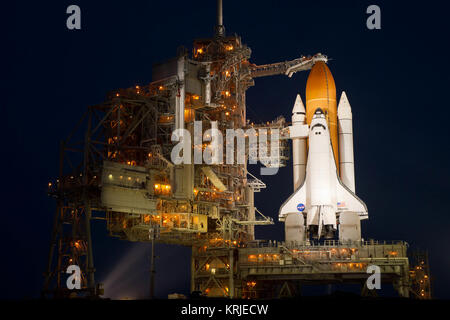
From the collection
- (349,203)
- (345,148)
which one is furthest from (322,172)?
→ (345,148)

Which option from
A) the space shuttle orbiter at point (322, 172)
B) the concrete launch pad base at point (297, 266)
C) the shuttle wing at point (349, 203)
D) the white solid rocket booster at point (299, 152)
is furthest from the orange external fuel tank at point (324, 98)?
the concrete launch pad base at point (297, 266)

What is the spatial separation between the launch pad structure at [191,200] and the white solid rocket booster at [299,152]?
5.25 ft

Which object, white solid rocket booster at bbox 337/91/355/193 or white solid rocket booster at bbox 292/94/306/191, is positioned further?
white solid rocket booster at bbox 292/94/306/191

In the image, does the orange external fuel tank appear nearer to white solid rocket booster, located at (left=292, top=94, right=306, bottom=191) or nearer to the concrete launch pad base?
white solid rocket booster, located at (left=292, top=94, right=306, bottom=191)

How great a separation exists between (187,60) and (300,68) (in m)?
13.1

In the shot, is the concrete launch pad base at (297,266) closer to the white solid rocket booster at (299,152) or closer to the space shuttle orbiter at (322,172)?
the space shuttle orbiter at (322,172)

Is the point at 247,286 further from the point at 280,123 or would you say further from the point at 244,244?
the point at 280,123

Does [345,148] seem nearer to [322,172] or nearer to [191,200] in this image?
[322,172]

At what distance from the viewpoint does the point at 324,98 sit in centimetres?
6241

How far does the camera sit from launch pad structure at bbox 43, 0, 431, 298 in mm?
53656

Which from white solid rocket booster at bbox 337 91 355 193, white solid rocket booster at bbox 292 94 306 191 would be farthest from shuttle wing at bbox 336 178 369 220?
white solid rocket booster at bbox 292 94 306 191
